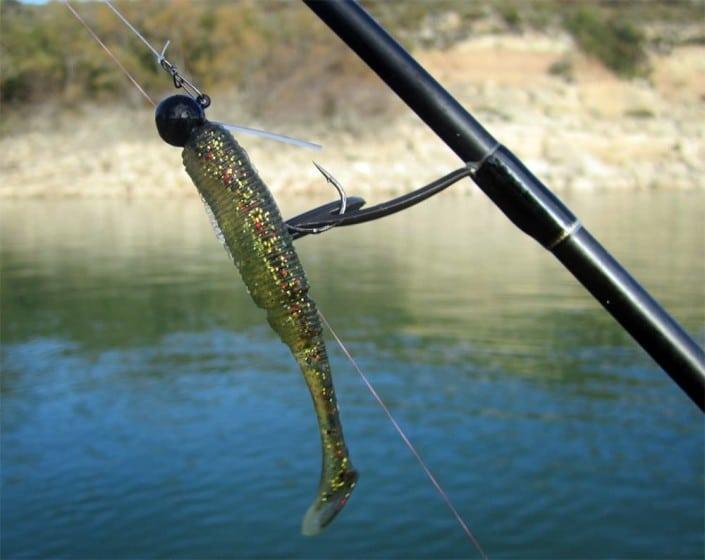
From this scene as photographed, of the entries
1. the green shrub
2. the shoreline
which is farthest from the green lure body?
the green shrub

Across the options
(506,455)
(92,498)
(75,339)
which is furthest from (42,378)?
(506,455)

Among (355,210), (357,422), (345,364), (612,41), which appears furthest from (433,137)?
(355,210)

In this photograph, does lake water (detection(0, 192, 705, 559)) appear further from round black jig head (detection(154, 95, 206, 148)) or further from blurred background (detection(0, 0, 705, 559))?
round black jig head (detection(154, 95, 206, 148))

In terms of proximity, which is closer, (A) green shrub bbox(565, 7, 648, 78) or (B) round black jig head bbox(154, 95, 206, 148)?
(B) round black jig head bbox(154, 95, 206, 148)

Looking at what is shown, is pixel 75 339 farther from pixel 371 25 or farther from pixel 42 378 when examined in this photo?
pixel 371 25

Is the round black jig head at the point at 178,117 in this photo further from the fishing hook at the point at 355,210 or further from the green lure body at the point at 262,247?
the fishing hook at the point at 355,210

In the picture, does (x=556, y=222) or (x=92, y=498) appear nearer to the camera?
(x=556, y=222)
